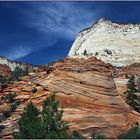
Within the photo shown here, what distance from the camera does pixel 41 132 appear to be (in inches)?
1489

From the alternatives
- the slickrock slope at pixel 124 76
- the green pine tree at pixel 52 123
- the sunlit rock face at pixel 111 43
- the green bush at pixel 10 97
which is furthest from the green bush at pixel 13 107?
the sunlit rock face at pixel 111 43

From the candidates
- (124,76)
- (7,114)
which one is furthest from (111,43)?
(7,114)

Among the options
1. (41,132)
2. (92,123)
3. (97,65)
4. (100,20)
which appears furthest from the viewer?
(100,20)

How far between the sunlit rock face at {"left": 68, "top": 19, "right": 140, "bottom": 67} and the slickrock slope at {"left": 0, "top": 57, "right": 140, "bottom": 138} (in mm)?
38215

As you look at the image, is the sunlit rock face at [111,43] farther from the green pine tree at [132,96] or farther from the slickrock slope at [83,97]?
the slickrock slope at [83,97]

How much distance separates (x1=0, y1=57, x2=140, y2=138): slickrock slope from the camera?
51531mm

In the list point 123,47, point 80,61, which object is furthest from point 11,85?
point 123,47

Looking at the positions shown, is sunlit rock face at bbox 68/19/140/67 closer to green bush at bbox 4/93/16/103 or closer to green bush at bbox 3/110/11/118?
green bush at bbox 4/93/16/103

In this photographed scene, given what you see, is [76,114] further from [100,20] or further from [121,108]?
[100,20]

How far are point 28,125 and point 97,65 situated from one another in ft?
89.8

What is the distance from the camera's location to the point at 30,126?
39500mm

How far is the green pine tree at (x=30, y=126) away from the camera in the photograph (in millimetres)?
38156

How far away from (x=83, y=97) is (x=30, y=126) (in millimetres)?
18627

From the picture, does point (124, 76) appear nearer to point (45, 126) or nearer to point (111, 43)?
point (45, 126)
